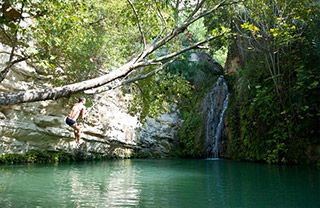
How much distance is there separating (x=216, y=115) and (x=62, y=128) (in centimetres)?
931

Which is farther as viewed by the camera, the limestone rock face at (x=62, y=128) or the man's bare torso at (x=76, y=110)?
the limestone rock face at (x=62, y=128)

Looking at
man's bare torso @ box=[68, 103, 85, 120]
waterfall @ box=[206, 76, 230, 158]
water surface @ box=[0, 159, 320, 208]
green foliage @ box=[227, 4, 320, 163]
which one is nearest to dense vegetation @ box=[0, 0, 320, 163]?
green foliage @ box=[227, 4, 320, 163]

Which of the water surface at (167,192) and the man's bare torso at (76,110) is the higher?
the man's bare torso at (76,110)

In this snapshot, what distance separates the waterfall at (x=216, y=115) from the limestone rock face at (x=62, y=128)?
12.7ft

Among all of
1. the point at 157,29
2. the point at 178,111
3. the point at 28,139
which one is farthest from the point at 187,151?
the point at 157,29

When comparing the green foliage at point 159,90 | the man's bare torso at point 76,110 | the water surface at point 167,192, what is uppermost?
the green foliage at point 159,90

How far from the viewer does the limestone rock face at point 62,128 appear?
14711 millimetres

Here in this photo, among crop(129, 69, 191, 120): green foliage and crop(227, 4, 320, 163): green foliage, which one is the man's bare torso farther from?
crop(227, 4, 320, 163): green foliage

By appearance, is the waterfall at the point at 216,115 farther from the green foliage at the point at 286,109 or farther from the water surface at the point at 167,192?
the water surface at the point at 167,192

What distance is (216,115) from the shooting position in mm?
18922

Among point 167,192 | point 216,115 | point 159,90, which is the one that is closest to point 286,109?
point 159,90

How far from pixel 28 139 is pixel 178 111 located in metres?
11.9

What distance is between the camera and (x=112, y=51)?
1418cm

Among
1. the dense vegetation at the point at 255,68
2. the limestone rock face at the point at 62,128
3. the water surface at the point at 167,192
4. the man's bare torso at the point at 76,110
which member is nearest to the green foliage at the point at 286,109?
the dense vegetation at the point at 255,68
